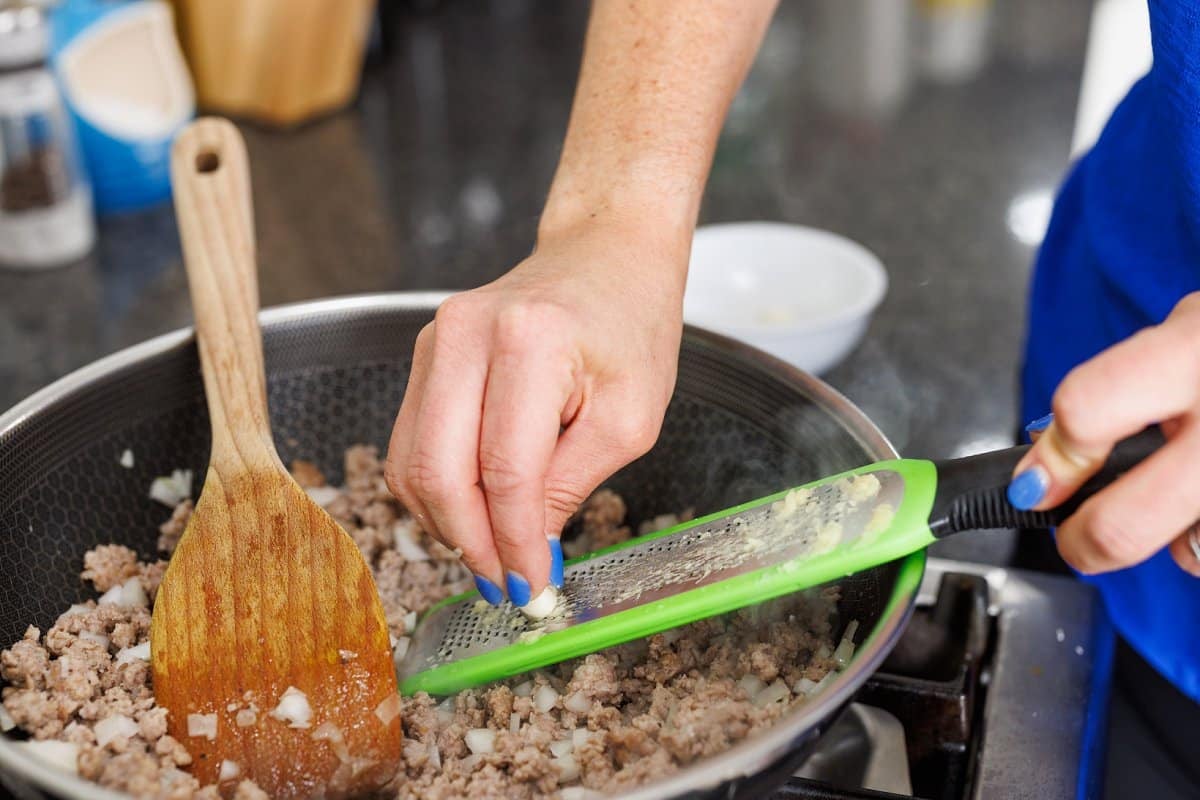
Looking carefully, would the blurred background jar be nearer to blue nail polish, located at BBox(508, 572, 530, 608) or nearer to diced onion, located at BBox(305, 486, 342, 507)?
diced onion, located at BBox(305, 486, 342, 507)

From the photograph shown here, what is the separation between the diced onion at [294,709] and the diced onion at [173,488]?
23 cm

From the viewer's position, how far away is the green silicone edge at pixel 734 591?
0.61 m

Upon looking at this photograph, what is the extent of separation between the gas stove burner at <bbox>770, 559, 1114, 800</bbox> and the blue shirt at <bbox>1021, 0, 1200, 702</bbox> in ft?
0.17

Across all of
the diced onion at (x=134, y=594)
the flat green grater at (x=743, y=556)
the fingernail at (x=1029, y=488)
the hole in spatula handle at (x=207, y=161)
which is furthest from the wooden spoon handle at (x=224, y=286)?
the fingernail at (x=1029, y=488)

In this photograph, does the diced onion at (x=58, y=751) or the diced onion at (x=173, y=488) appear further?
the diced onion at (x=173, y=488)

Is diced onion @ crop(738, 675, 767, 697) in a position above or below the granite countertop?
above

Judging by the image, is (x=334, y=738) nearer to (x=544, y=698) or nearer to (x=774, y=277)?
(x=544, y=698)

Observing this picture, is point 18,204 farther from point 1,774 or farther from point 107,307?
point 1,774

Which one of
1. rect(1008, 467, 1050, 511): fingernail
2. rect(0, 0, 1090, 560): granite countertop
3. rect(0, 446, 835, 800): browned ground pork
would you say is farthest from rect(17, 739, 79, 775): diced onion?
rect(0, 0, 1090, 560): granite countertop

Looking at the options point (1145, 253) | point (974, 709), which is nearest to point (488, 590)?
point (974, 709)

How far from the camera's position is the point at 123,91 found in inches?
68.3

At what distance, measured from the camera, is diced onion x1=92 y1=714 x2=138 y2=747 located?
0.68m

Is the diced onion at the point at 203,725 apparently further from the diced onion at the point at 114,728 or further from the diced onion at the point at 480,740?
the diced onion at the point at 480,740

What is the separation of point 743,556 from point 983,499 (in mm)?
141
